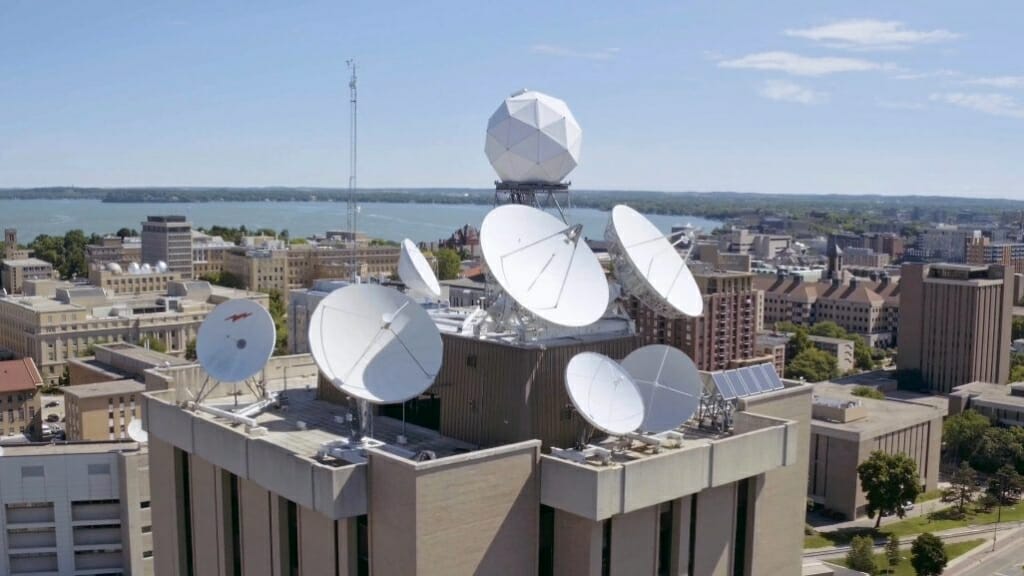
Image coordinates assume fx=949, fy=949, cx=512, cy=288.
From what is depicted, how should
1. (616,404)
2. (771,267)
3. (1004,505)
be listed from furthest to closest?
(771,267) → (1004,505) → (616,404)

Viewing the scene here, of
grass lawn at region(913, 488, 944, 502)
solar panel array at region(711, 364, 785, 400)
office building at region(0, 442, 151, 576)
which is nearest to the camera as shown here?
solar panel array at region(711, 364, 785, 400)

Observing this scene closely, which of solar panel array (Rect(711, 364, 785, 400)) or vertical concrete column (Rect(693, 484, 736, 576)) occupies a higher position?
solar panel array (Rect(711, 364, 785, 400))

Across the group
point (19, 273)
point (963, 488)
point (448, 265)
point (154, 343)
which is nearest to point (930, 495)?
point (963, 488)

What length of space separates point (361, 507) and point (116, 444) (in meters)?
26.6

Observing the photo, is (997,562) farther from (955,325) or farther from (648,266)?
(955,325)

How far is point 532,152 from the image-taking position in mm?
32594

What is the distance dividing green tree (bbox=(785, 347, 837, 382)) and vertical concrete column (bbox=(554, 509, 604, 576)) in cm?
7968

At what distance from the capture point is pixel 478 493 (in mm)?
23219

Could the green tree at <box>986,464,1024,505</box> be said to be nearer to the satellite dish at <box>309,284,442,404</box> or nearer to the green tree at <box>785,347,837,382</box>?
the green tree at <box>785,347,837,382</box>

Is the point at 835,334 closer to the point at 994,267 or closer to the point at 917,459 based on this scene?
the point at 994,267

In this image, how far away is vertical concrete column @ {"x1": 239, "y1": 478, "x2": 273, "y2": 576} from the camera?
2658cm

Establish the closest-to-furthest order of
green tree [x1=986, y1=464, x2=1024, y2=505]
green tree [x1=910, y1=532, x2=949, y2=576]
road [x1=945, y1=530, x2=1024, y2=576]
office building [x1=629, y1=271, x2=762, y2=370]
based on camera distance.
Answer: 1. green tree [x1=910, y1=532, x2=949, y2=576]
2. road [x1=945, y1=530, x2=1024, y2=576]
3. green tree [x1=986, y1=464, x2=1024, y2=505]
4. office building [x1=629, y1=271, x2=762, y2=370]

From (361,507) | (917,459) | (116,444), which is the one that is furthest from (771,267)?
(361,507)

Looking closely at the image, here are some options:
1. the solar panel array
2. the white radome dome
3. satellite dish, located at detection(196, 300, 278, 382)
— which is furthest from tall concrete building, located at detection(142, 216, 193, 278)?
the solar panel array
